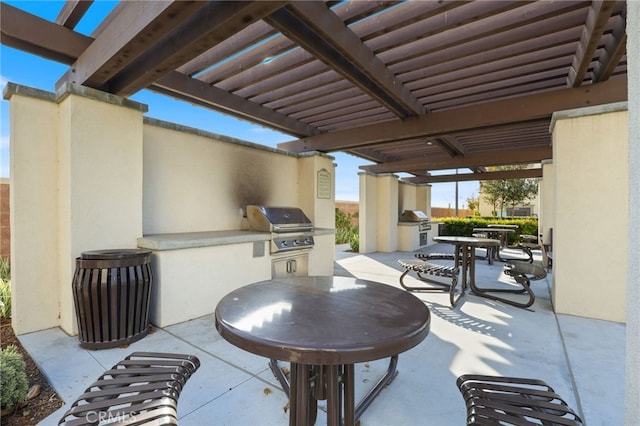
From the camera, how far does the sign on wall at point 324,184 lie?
21.2 ft

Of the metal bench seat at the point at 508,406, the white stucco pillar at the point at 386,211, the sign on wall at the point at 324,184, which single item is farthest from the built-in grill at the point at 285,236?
the white stucco pillar at the point at 386,211

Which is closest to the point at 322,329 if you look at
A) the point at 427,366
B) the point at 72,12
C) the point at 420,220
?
the point at 427,366

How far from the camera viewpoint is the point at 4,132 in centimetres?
301

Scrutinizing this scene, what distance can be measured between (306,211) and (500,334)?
14.1 ft

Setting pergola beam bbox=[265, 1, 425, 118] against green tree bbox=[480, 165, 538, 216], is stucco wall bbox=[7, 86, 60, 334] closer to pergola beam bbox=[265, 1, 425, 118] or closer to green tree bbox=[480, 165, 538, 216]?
pergola beam bbox=[265, 1, 425, 118]

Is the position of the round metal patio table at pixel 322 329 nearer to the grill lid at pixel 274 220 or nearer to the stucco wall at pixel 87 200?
the stucco wall at pixel 87 200

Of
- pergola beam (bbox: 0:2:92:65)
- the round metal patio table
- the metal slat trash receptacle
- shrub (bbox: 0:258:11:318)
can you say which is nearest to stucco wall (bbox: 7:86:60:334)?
shrub (bbox: 0:258:11:318)

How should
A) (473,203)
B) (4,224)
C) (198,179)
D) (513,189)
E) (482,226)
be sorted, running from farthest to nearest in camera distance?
(473,203) < (513,189) < (482,226) < (4,224) < (198,179)

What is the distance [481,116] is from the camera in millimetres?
4535

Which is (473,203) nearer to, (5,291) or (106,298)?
(106,298)

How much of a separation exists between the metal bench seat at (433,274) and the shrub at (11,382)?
4.29m

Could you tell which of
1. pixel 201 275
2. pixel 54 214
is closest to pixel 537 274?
pixel 201 275

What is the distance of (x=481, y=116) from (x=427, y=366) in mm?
3955

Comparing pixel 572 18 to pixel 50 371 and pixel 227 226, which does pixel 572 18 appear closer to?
pixel 227 226
